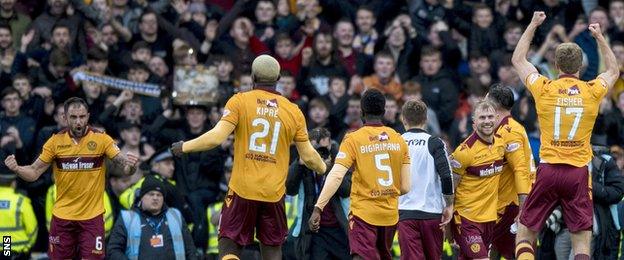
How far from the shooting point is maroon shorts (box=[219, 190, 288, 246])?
1667 cm

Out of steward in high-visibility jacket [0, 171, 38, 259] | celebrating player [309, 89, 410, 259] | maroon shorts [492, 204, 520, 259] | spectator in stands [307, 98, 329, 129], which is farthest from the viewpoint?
spectator in stands [307, 98, 329, 129]

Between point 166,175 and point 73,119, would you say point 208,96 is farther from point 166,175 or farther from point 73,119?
point 73,119

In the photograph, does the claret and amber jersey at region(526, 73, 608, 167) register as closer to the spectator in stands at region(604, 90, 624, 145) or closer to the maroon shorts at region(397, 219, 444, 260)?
the maroon shorts at region(397, 219, 444, 260)

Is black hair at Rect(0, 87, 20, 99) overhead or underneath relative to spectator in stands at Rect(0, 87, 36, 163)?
overhead

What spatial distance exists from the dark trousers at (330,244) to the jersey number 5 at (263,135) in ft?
9.53

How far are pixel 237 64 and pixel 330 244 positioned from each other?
22.0ft

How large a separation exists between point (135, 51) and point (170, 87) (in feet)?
3.06

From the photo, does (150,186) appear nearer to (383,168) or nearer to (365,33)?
(383,168)

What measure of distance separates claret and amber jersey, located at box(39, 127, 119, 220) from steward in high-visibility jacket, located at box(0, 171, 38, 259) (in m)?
1.80

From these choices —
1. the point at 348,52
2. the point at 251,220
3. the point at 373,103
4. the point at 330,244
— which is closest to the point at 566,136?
the point at 373,103

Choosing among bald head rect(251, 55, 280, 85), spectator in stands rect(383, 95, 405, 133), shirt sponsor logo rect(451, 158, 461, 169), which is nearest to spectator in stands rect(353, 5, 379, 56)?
spectator in stands rect(383, 95, 405, 133)

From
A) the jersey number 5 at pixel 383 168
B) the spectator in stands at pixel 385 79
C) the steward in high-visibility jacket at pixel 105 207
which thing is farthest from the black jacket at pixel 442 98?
the jersey number 5 at pixel 383 168

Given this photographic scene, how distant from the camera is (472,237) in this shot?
1791 centimetres

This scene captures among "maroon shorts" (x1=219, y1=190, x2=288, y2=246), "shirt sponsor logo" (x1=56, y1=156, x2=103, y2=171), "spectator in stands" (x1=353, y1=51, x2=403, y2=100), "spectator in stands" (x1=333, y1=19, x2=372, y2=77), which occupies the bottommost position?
"maroon shorts" (x1=219, y1=190, x2=288, y2=246)
